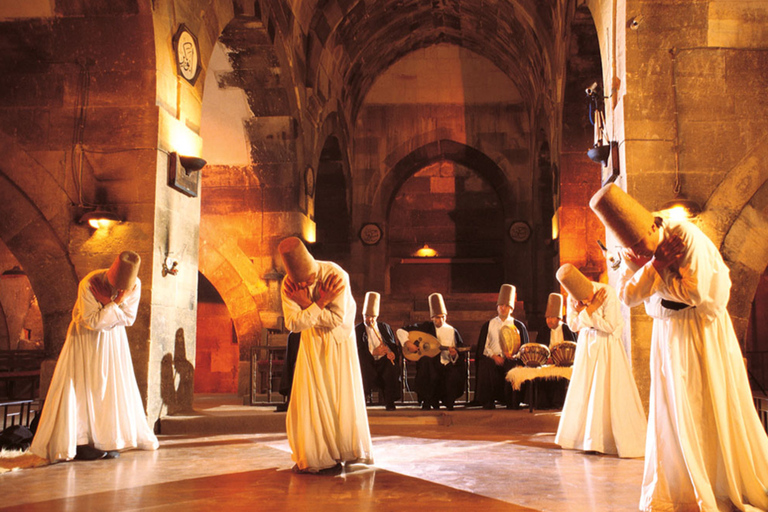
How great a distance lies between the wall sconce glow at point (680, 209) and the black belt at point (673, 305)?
Result: 13.5 ft

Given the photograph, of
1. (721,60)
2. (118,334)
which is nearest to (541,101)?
(721,60)

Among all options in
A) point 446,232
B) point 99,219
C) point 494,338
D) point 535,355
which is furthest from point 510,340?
point 446,232

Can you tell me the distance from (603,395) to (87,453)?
453 cm

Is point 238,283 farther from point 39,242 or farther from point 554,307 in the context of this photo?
point 554,307

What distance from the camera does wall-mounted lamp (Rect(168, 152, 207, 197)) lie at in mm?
8633

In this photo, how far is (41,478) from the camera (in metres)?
5.29

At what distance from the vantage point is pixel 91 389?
6285 millimetres

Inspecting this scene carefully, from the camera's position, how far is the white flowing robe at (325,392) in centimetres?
533

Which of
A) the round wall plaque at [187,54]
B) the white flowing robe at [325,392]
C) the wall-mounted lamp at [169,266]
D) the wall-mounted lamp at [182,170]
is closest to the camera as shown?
the white flowing robe at [325,392]

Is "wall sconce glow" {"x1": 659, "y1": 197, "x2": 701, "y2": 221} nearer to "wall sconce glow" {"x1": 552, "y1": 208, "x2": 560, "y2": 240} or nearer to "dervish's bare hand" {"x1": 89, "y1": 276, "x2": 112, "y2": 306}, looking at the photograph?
"dervish's bare hand" {"x1": 89, "y1": 276, "x2": 112, "y2": 306}

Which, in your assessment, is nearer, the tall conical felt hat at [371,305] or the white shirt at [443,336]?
the white shirt at [443,336]

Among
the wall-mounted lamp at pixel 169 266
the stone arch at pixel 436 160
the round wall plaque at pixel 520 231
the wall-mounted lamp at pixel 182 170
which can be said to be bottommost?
the wall-mounted lamp at pixel 169 266

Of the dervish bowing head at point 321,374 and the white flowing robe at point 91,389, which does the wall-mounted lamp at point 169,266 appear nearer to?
the white flowing robe at point 91,389

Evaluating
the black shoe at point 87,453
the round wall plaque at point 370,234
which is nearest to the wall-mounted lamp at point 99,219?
the black shoe at point 87,453
